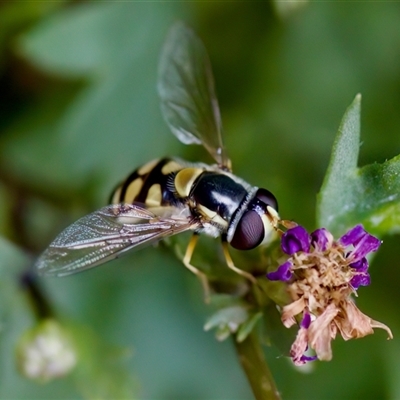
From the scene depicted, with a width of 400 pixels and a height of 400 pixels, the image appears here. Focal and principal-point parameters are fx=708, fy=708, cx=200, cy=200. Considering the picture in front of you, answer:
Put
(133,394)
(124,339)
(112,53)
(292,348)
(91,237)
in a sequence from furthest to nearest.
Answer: (112,53) → (124,339) → (133,394) → (91,237) → (292,348)

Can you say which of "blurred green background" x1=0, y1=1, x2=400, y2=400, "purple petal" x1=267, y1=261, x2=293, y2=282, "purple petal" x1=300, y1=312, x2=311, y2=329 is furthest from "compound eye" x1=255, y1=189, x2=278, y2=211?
"blurred green background" x1=0, y1=1, x2=400, y2=400

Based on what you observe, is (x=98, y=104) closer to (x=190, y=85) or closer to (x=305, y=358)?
(x=190, y=85)

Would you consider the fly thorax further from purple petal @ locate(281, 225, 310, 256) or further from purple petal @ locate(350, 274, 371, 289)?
purple petal @ locate(350, 274, 371, 289)

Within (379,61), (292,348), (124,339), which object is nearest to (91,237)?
(292,348)

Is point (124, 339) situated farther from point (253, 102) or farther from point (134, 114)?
point (253, 102)

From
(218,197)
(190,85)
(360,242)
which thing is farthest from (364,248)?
(190,85)

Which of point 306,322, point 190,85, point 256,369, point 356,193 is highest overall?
point 190,85
